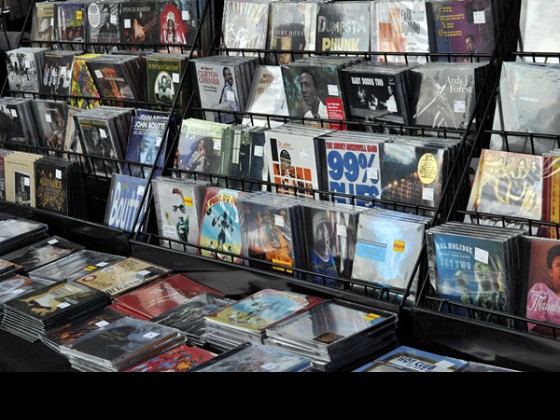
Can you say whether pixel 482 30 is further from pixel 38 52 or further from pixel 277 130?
pixel 38 52

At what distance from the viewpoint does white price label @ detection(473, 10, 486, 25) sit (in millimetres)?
2468

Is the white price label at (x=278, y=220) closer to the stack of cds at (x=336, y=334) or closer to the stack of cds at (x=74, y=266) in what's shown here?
the stack of cds at (x=336, y=334)

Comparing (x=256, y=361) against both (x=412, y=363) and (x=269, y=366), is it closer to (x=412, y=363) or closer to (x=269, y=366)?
(x=269, y=366)

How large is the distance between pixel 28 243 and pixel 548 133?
6.83ft

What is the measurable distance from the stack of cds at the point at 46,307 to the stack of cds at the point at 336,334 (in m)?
0.72

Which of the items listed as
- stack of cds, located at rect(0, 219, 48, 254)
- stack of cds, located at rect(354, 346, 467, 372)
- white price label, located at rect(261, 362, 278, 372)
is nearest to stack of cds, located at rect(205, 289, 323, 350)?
white price label, located at rect(261, 362, 278, 372)

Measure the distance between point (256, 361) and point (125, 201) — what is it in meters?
1.39

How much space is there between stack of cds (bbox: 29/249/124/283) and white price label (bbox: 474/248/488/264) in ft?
4.75

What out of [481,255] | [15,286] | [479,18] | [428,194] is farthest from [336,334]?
[15,286]

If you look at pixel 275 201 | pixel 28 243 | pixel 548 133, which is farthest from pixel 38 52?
pixel 548 133

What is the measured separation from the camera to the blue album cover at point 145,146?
3.27m

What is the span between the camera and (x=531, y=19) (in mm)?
2371

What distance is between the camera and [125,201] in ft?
10.9

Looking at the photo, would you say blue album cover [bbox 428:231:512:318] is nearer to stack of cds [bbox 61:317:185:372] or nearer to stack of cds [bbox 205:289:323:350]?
stack of cds [bbox 205:289:323:350]
